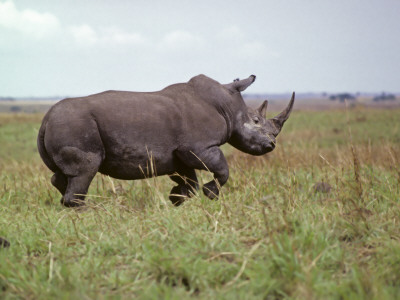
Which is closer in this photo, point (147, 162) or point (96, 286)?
point (96, 286)

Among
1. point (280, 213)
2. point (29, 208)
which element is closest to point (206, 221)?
point (280, 213)

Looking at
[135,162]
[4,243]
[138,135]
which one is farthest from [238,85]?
[4,243]

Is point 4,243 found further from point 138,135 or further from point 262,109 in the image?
point 262,109

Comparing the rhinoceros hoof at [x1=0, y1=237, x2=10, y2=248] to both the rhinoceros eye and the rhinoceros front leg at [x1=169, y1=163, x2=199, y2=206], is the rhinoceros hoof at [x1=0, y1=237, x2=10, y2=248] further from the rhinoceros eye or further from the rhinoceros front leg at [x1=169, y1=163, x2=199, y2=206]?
the rhinoceros eye

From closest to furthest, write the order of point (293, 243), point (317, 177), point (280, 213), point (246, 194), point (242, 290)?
point (242, 290), point (293, 243), point (280, 213), point (246, 194), point (317, 177)

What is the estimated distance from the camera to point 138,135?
14.7ft

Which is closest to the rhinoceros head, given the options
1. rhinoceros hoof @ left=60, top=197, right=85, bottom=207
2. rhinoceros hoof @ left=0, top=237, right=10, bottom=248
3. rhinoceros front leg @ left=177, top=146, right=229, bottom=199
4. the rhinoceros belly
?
rhinoceros front leg @ left=177, top=146, right=229, bottom=199

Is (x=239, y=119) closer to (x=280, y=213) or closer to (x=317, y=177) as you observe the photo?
(x=280, y=213)

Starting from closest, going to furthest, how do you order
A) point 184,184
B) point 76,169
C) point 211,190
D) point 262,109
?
point 76,169
point 211,190
point 184,184
point 262,109

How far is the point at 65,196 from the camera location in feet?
14.8

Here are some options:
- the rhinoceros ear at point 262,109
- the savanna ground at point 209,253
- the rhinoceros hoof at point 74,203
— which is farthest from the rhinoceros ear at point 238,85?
the rhinoceros hoof at point 74,203

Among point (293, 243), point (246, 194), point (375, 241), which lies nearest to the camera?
point (293, 243)

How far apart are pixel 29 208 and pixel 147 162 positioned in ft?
5.01

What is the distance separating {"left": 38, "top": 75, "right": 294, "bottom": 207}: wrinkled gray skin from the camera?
4.39 metres
